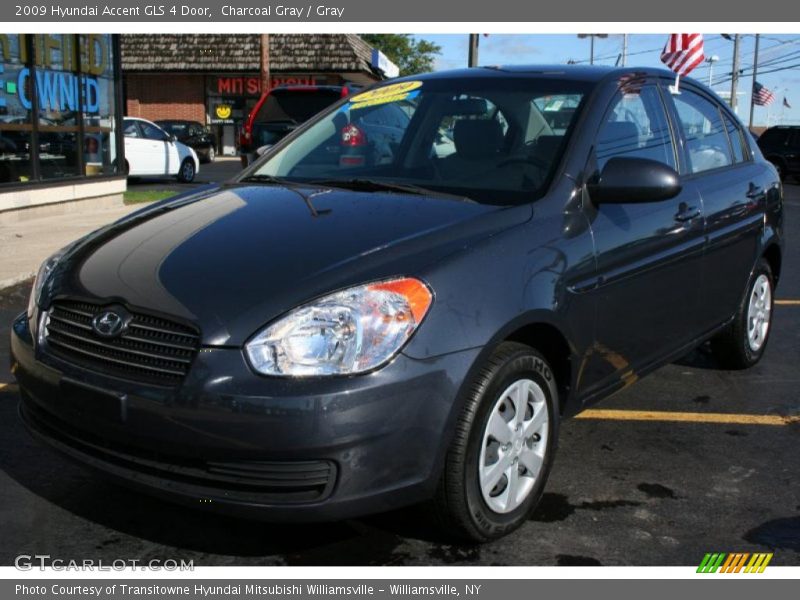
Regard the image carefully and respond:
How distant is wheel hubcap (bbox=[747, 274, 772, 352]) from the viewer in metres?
5.42

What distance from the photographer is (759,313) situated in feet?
18.2

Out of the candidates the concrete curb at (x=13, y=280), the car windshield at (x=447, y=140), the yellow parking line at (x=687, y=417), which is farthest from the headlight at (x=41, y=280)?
the concrete curb at (x=13, y=280)

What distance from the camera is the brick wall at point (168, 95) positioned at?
1382 inches

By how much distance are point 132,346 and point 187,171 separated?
18.0 metres

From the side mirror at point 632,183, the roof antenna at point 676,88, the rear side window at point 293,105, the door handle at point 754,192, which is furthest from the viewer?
the rear side window at point 293,105

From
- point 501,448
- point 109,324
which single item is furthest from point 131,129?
point 501,448

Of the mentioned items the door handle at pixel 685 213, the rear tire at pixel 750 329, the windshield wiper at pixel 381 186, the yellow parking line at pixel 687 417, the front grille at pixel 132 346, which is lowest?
the yellow parking line at pixel 687 417

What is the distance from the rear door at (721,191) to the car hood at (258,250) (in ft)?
5.18

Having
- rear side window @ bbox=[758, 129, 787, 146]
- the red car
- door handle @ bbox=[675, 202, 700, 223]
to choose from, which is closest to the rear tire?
door handle @ bbox=[675, 202, 700, 223]

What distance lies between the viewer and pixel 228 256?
309 centimetres

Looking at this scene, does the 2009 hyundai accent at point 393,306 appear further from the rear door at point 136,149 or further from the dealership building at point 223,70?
the dealership building at point 223,70

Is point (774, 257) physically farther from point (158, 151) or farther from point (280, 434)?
point (158, 151)

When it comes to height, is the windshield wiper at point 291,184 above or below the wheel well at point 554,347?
above
